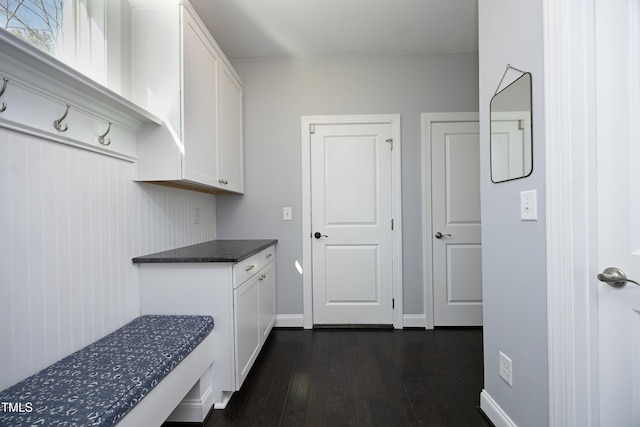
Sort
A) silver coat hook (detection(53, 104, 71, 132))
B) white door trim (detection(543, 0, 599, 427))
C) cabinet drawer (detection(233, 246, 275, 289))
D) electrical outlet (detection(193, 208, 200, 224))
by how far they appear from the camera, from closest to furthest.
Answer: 1. white door trim (detection(543, 0, 599, 427))
2. silver coat hook (detection(53, 104, 71, 132))
3. cabinet drawer (detection(233, 246, 275, 289))
4. electrical outlet (detection(193, 208, 200, 224))

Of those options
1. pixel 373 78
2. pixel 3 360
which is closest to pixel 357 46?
pixel 373 78

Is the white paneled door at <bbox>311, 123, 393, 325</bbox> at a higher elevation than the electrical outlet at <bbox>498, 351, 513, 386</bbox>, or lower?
higher

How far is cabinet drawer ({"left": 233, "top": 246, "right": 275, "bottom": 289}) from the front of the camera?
64.4 inches

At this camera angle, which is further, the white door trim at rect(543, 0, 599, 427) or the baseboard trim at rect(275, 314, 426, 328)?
the baseboard trim at rect(275, 314, 426, 328)

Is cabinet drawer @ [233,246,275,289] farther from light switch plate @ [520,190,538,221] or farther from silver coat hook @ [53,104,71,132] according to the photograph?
light switch plate @ [520,190,538,221]

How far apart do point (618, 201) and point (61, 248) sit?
2.07 metres

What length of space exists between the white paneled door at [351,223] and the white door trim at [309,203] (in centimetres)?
4

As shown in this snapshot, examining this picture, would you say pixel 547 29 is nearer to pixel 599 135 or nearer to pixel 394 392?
pixel 599 135

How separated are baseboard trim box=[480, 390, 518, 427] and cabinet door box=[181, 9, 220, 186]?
6.81 feet

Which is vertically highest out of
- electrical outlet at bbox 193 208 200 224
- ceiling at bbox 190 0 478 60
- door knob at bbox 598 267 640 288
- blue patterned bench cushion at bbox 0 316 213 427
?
ceiling at bbox 190 0 478 60

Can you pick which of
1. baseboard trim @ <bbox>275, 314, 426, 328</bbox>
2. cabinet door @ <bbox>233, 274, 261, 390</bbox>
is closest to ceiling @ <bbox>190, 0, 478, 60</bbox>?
cabinet door @ <bbox>233, 274, 261, 390</bbox>

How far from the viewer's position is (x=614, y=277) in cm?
89

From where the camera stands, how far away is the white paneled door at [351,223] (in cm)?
273

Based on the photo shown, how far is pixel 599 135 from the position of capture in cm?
95
